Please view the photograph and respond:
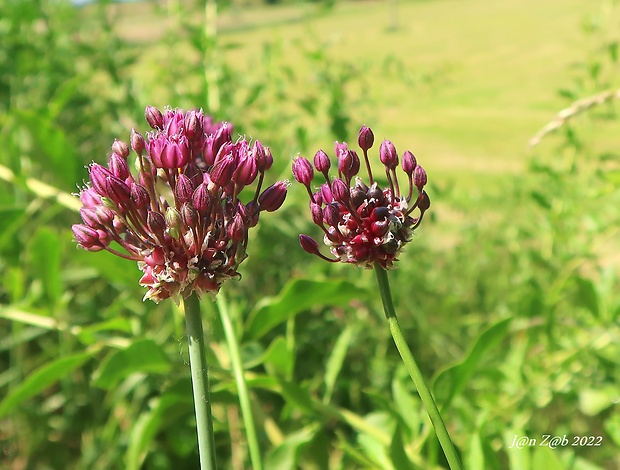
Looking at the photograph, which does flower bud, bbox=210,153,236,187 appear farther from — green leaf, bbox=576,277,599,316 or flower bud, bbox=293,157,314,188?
green leaf, bbox=576,277,599,316

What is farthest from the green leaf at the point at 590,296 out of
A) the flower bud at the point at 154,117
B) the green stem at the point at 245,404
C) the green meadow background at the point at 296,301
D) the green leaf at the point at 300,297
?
the flower bud at the point at 154,117

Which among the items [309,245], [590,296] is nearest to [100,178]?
[309,245]

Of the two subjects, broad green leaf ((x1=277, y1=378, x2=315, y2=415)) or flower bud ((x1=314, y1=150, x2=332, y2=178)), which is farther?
broad green leaf ((x1=277, y1=378, x2=315, y2=415))

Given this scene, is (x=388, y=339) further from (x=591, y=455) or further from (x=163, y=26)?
(x=163, y=26)

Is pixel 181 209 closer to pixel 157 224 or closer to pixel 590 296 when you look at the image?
pixel 157 224

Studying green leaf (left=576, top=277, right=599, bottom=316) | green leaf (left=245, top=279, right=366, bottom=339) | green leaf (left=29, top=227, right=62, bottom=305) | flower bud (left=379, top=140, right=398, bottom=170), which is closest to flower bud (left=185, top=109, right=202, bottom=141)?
flower bud (left=379, top=140, right=398, bottom=170)

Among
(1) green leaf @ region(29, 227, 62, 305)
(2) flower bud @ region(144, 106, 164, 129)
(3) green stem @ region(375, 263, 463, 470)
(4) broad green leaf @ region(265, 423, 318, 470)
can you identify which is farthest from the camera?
(1) green leaf @ region(29, 227, 62, 305)

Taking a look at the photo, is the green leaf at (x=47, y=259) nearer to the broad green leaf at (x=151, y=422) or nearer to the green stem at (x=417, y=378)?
the broad green leaf at (x=151, y=422)

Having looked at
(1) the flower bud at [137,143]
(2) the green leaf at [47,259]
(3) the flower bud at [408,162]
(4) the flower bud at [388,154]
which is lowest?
(3) the flower bud at [408,162]
